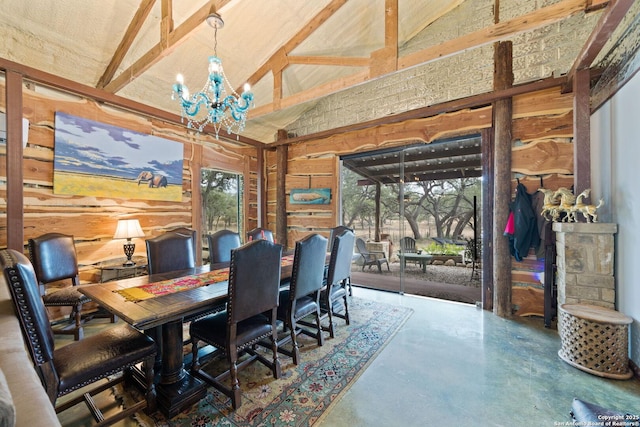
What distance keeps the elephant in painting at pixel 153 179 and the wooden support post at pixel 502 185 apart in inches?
184

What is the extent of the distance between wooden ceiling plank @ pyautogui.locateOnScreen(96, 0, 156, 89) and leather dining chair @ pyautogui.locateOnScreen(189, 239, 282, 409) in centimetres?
283

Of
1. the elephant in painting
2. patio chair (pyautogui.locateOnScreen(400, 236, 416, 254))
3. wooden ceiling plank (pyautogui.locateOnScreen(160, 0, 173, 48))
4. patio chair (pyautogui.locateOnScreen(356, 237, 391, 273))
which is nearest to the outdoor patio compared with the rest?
patio chair (pyautogui.locateOnScreen(356, 237, 391, 273))

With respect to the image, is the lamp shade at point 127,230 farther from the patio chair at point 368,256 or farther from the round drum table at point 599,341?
the round drum table at point 599,341

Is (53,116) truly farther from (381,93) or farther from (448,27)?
(448,27)

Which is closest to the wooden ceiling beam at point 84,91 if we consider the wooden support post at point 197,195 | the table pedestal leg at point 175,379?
the wooden support post at point 197,195

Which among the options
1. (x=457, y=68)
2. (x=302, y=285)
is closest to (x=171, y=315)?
(x=302, y=285)

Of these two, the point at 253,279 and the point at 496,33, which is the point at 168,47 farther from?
the point at 496,33

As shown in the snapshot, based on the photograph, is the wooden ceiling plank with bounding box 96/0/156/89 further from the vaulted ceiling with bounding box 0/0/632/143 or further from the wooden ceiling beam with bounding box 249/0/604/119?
the wooden ceiling beam with bounding box 249/0/604/119

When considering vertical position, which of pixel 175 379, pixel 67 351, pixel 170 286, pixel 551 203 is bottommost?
pixel 175 379

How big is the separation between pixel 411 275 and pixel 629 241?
3814 mm

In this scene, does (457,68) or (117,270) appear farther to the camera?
(457,68)

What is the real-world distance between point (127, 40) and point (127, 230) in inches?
86.1

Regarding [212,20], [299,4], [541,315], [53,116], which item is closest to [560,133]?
[541,315]

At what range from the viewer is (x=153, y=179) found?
389 centimetres
